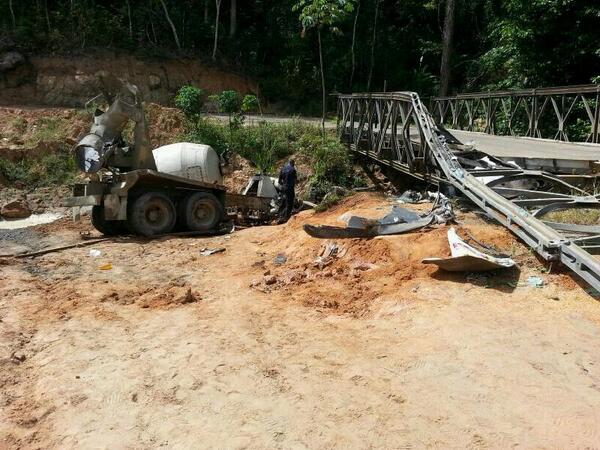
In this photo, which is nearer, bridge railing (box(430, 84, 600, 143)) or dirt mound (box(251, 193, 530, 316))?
dirt mound (box(251, 193, 530, 316))

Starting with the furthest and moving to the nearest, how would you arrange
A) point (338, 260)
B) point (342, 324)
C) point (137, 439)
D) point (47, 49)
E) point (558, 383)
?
point (47, 49)
point (338, 260)
point (342, 324)
point (558, 383)
point (137, 439)

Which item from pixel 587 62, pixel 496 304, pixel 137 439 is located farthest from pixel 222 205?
pixel 587 62

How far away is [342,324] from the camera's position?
6.84 metres

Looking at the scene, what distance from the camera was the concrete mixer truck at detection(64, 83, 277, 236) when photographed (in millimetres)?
11734

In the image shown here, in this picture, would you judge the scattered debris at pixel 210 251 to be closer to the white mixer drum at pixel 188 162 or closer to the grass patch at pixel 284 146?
the white mixer drum at pixel 188 162

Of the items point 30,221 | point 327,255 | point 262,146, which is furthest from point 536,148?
point 30,221

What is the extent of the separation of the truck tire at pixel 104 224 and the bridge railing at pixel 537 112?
10.4m

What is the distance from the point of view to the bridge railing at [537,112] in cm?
1359

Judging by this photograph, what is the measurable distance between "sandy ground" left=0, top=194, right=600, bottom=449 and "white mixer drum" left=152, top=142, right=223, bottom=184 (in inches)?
185

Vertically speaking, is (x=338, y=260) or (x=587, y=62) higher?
(x=587, y=62)

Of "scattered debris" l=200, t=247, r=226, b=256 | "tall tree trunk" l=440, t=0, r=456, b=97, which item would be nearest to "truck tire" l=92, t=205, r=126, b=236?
"scattered debris" l=200, t=247, r=226, b=256

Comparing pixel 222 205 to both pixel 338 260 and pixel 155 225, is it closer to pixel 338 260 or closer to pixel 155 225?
pixel 155 225

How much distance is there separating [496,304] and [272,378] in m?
2.69

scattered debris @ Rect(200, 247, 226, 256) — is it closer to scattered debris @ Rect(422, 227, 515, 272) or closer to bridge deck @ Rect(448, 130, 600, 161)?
scattered debris @ Rect(422, 227, 515, 272)
